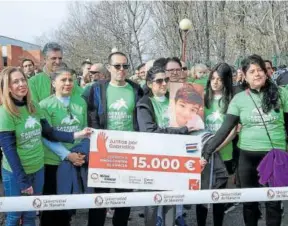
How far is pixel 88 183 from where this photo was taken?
12.3 ft


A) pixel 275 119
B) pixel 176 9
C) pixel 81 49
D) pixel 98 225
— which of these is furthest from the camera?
pixel 81 49

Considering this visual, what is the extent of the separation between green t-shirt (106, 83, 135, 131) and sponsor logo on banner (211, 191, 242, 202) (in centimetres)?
111

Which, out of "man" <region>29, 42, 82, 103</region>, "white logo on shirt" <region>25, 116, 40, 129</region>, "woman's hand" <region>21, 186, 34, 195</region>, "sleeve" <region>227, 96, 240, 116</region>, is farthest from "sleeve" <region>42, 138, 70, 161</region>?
"sleeve" <region>227, 96, 240, 116</region>

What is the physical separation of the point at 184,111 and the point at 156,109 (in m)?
0.27

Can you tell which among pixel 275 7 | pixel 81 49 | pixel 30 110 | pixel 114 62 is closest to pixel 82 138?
pixel 30 110

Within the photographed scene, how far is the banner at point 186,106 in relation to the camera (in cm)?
390

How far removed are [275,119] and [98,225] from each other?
2.03 metres

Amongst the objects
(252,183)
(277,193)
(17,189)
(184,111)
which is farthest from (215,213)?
(17,189)

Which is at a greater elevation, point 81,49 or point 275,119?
point 81,49

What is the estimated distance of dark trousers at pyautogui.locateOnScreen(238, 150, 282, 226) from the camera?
389 centimetres

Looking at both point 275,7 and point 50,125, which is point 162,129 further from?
point 275,7

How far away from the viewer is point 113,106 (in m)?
4.17

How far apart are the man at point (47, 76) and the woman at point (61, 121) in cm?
36

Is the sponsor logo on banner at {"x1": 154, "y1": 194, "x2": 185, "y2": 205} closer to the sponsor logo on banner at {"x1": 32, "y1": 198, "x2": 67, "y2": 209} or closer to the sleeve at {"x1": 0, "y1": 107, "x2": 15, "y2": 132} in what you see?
the sponsor logo on banner at {"x1": 32, "y1": 198, "x2": 67, "y2": 209}
